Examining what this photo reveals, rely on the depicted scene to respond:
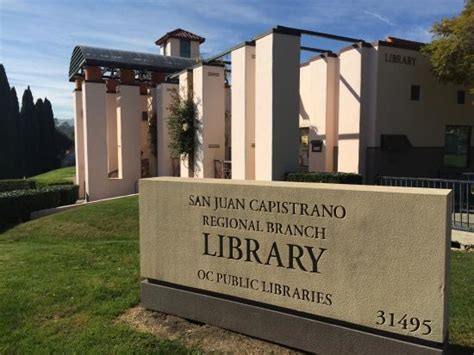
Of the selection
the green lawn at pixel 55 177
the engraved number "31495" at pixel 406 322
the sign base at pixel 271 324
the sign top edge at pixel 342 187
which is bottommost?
the green lawn at pixel 55 177

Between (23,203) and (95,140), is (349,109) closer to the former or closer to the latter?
(23,203)

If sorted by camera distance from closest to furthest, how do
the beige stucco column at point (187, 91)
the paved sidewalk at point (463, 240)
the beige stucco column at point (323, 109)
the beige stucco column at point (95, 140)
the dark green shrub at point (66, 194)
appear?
the paved sidewalk at point (463, 240) < the beige stucco column at point (323, 109) < the dark green shrub at point (66, 194) < the beige stucco column at point (187, 91) < the beige stucco column at point (95, 140)

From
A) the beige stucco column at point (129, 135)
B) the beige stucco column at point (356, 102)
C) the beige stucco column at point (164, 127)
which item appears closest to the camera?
the beige stucco column at point (356, 102)

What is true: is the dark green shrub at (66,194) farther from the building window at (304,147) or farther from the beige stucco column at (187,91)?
the building window at (304,147)

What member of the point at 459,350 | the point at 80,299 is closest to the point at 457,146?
the point at 459,350

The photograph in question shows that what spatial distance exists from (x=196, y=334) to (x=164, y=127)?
1798 cm

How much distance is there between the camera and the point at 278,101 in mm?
12656

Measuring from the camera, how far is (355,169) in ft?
45.4

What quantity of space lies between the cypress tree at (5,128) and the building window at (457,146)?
41692mm

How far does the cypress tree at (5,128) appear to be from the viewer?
1716 inches

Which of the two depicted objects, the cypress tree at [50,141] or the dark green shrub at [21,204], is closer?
the dark green shrub at [21,204]

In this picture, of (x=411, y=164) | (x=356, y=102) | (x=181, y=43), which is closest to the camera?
(x=356, y=102)

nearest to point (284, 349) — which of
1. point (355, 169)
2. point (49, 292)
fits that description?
point (49, 292)

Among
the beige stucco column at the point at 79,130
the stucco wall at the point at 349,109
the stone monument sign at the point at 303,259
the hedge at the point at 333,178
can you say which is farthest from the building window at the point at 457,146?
the beige stucco column at the point at 79,130
